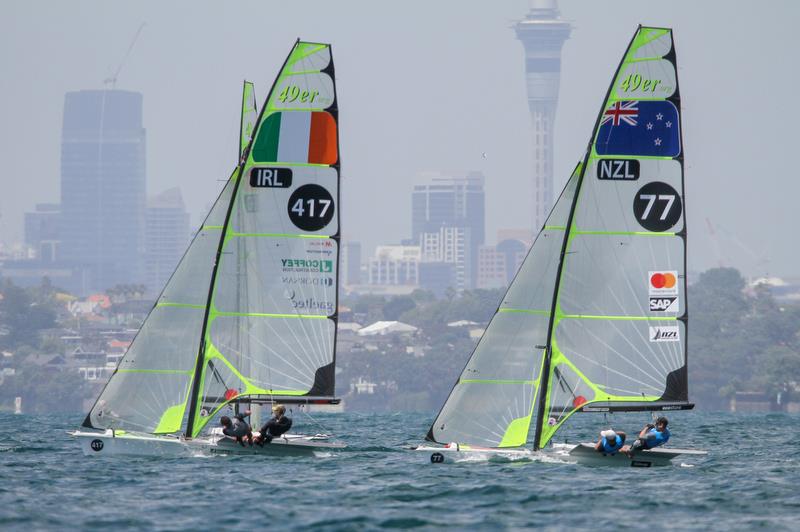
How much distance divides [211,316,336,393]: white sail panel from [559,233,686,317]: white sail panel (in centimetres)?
→ 644

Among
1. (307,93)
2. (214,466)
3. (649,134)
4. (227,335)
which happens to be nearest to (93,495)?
(214,466)

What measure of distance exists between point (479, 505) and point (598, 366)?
7.29m

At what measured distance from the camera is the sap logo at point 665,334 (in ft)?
145

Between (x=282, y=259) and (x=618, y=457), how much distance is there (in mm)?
9716

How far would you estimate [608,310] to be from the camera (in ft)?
145

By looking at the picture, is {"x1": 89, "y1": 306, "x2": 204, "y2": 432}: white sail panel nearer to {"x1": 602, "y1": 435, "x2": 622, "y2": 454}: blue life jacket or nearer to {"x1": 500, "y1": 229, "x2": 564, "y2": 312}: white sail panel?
{"x1": 500, "y1": 229, "x2": 564, "y2": 312}: white sail panel

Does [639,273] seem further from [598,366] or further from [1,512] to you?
[1,512]

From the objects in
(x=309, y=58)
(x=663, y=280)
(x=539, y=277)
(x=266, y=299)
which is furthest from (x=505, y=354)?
(x=309, y=58)

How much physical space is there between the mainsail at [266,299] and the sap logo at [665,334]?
8.01 m

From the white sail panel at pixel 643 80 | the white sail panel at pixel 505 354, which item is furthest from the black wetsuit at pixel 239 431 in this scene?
the white sail panel at pixel 643 80

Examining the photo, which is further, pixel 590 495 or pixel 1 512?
pixel 590 495

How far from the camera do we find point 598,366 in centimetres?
4422

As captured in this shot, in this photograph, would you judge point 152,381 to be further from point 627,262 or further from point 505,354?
point 627,262

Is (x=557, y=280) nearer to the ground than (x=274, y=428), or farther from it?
farther from it
